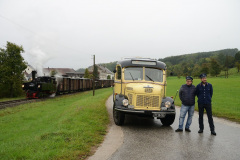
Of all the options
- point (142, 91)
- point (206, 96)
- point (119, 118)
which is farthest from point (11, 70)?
point (206, 96)

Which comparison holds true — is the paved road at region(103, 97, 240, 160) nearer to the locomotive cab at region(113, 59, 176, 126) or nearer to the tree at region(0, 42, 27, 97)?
the locomotive cab at region(113, 59, 176, 126)

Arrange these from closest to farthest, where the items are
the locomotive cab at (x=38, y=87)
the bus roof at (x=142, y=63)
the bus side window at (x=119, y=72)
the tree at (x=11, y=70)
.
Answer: the bus roof at (x=142, y=63) → the bus side window at (x=119, y=72) → the locomotive cab at (x=38, y=87) → the tree at (x=11, y=70)

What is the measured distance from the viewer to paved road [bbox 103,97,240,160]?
207 inches

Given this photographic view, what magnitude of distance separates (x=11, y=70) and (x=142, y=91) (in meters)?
28.2

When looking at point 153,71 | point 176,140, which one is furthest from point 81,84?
point 176,140

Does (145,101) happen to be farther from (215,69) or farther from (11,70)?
(215,69)

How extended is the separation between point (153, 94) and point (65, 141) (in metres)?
3.91

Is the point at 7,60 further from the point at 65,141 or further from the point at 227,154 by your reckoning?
the point at 227,154

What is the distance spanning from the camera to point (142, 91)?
27.0 feet

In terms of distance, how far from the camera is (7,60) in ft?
99.9

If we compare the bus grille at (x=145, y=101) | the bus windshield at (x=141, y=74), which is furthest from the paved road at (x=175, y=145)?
the bus windshield at (x=141, y=74)

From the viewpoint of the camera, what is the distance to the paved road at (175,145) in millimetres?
5266

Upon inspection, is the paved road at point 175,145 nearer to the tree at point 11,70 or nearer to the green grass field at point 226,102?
the green grass field at point 226,102

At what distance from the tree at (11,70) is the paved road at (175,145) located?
27093 mm
